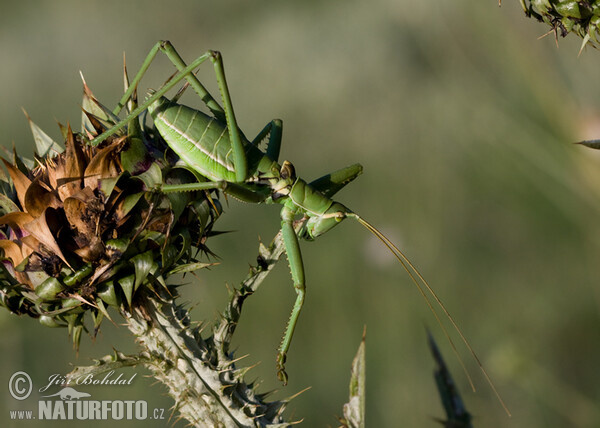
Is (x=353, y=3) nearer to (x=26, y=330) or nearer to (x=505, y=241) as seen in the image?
(x=505, y=241)

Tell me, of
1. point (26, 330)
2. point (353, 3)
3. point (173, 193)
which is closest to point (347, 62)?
point (353, 3)

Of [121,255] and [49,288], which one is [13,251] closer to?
[49,288]

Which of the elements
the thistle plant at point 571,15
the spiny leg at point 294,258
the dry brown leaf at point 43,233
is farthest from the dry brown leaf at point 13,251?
the thistle plant at point 571,15

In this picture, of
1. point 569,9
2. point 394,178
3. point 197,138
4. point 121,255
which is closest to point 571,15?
point 569,9

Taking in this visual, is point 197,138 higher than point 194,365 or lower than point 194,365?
higher

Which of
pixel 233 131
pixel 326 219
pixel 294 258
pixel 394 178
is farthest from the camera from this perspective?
pixel 394 178

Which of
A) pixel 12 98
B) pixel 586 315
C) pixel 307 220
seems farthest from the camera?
pixel 12 98
